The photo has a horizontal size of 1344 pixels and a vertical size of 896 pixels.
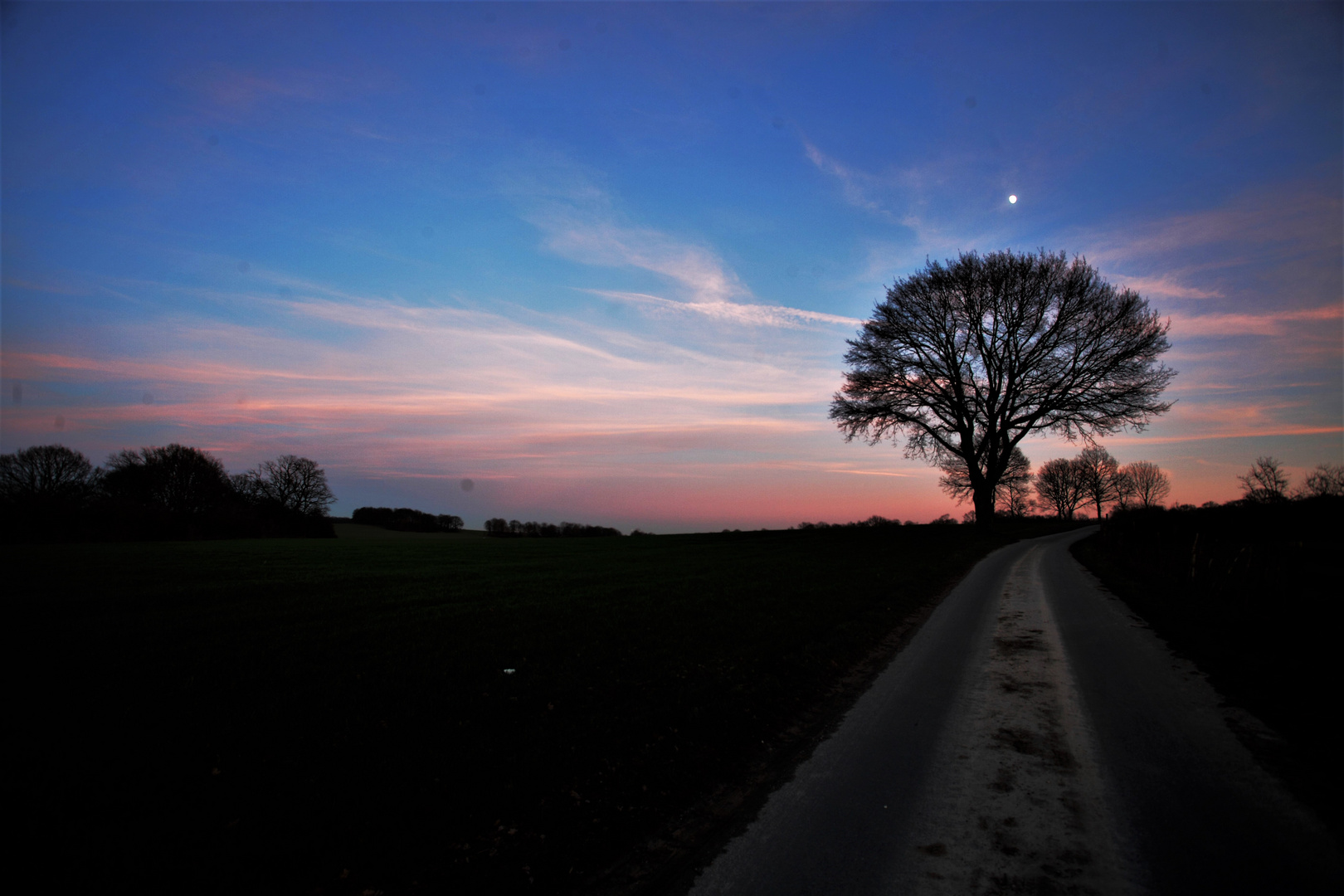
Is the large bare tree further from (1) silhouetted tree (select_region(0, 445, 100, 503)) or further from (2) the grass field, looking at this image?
(1) silhouetted tree (select_region(0, 445, 100, 503))

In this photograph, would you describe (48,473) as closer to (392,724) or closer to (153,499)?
(153,499)

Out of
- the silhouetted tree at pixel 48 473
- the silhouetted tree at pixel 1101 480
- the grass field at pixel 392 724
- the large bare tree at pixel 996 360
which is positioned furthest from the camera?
the silhouetted tree at pixel 1101 480

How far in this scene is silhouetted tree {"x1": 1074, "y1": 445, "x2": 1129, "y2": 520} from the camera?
84625 mm

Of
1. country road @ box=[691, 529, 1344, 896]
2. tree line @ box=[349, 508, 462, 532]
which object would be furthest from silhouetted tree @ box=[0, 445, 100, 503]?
country road @ box=[691, 529, 1344, 896]

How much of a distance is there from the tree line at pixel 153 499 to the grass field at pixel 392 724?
37.4m

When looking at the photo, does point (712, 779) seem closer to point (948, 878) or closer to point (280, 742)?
point (948, 878)

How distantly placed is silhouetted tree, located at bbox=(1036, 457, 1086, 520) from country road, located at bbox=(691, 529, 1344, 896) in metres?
98.2

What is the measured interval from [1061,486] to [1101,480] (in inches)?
211

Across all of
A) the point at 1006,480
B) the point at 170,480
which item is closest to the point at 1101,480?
the point at 1006,480

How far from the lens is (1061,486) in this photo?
87500 millimetres

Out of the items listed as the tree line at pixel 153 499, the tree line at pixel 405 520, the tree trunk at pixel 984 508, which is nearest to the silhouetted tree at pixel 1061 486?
the tree trunk at pixel 984 508

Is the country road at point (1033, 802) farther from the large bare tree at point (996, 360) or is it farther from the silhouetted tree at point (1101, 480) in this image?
the silhouetted tree at point (1101, 480)

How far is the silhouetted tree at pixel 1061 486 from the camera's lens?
86062mm

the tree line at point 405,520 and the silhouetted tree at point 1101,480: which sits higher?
the silhouetted tree at point 1101,480
